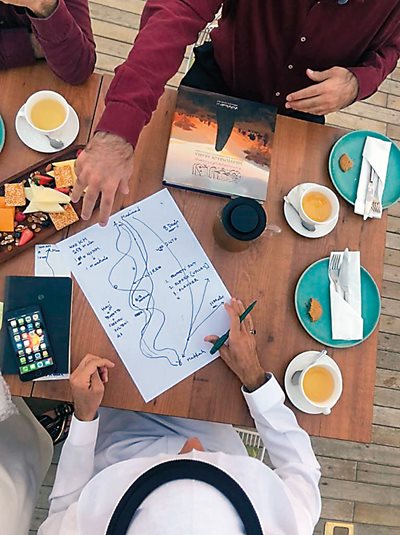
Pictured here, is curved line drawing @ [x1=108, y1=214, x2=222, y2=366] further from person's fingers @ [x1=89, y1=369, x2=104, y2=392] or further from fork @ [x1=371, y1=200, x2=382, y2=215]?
fork @ [x1=371, y1=200, x2=382, y2=215]

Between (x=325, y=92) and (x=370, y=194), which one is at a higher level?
(x=325, y=92)

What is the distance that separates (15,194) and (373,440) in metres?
1.38

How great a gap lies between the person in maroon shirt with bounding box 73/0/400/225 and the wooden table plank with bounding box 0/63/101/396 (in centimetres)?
14

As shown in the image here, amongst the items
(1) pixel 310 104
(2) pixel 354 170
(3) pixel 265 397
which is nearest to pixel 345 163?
(2) pixel 354 170

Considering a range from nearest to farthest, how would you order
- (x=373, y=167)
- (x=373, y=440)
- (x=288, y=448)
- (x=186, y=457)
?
(x=186, y=457) < (x=288, y=448) < (x=373, y=167) < (x=373, y=440)

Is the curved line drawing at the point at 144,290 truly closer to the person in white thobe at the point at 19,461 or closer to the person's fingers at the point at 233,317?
the person's fingers at the point at 233,317

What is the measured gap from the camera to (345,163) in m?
1.08

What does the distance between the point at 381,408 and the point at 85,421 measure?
114 cm

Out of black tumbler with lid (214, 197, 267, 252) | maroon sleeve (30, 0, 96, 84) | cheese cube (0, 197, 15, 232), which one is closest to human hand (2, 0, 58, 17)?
maroon sleeve (30, 0, 96, 84)

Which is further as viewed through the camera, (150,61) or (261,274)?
(261,274)

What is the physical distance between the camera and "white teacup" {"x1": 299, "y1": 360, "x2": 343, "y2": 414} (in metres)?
0.95

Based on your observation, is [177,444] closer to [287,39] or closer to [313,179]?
[313,179]

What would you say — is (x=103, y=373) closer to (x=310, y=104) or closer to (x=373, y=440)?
(x=310, y=104)

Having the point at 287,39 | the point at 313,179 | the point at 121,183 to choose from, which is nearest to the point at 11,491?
the point at 121,183
